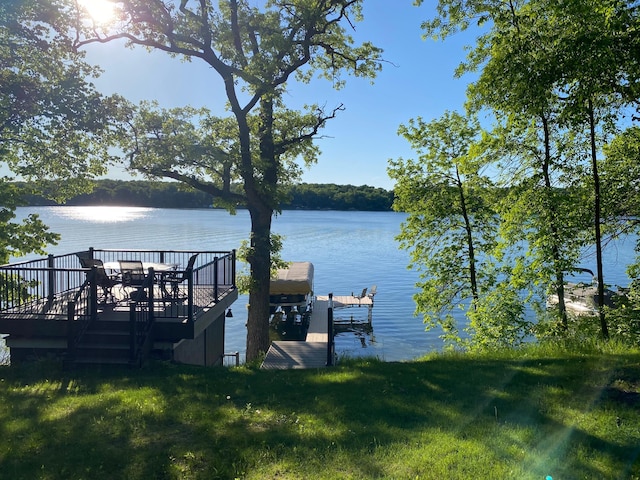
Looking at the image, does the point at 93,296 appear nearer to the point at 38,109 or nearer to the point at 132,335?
the point at 132,335

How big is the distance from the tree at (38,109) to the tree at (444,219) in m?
10.2

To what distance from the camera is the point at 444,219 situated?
16.2 meters

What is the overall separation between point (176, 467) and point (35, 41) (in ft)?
37.5

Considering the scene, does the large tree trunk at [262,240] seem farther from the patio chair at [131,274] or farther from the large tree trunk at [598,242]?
the large tree trunk at [598,242]

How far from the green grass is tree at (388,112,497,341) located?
26.2ft

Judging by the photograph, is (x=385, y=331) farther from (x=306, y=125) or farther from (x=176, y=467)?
(x=176, y=467)

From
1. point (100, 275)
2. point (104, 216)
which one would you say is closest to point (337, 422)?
point (100, 275)

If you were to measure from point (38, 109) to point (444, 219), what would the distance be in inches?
500

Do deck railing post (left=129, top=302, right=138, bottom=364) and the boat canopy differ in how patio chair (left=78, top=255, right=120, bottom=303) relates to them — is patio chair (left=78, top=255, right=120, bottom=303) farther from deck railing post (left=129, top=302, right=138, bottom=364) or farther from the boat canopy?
the boat canopy

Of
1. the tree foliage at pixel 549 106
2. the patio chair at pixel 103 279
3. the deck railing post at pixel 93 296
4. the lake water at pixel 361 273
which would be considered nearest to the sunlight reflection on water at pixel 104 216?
the lake water at pixel 361 273

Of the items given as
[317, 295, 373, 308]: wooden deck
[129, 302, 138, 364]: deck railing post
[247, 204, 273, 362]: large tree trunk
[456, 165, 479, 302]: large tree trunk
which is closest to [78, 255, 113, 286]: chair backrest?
[129, 302, 138, 364]: deck railing post

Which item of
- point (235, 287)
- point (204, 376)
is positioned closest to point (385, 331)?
point (235, 287)

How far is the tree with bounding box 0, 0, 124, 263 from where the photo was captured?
10461 mm

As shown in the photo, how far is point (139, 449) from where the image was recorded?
15.3 ft
